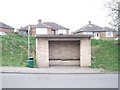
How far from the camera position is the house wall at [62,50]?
805 inches

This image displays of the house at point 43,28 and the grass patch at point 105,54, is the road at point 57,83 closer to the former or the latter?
the grass patch at point 105,54

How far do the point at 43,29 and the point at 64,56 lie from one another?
34.5m

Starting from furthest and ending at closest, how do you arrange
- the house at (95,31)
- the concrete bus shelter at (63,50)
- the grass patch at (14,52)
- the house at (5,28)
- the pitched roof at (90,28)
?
the house at (95,31), the pitched roof at (90,28), the house at (5,28), the grass patch at (14,52), the concrete bus shelter at (63,50)

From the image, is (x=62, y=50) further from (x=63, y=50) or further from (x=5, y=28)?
(x=5, y=28)

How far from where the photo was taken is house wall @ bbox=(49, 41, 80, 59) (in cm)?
2045

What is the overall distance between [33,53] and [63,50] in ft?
11.7

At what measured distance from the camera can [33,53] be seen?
22.1m

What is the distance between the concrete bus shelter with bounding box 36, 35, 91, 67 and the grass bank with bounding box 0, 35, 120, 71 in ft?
4.61

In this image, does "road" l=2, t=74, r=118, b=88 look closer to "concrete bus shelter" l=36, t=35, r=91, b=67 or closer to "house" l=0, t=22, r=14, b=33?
"concrete bus shelter" l=36, t=35, r=91, b=67

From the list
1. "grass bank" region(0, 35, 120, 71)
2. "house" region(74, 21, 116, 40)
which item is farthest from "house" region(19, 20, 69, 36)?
"grass bank" region(0, 35, 120, 71)

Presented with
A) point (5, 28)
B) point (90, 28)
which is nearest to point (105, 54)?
point (90, 28)

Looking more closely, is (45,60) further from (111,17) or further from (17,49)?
(111,17)

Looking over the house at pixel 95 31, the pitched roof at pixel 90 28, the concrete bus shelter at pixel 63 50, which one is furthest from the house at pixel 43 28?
the concrete bus shelter at pixel 63 50

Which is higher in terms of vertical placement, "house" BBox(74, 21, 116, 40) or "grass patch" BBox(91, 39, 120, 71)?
"house" BBox(74, 21, 116, 40)
